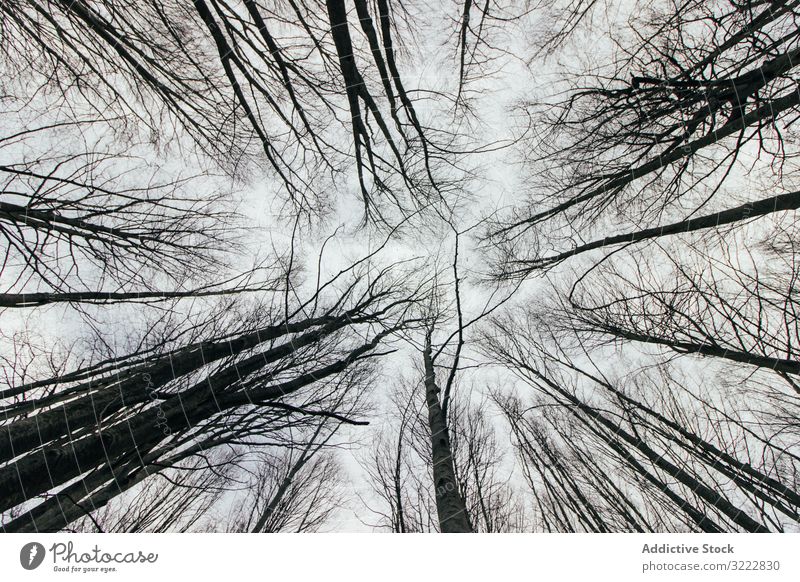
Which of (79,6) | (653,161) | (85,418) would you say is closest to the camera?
(85,418)

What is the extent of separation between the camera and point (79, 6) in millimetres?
1946

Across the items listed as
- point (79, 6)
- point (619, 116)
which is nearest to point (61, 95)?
point (79, 6)

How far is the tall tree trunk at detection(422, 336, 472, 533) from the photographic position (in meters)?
1.56

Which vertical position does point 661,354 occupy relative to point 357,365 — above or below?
below

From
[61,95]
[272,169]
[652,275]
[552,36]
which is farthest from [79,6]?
[652,275]

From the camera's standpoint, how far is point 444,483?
5.67 ft

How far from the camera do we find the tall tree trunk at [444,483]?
1564 mm

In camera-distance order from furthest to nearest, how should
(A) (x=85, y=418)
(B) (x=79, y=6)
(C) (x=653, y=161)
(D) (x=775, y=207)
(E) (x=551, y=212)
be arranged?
(E) (x=551, y=212) < (C) (x=653, y=161) < (D) (x=775, y=207) < (B) (x=79, y=6) < (A) (x=85, y=418)

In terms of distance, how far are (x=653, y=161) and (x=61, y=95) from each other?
18.1 feet
